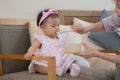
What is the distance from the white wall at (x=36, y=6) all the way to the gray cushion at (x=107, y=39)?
0.30m

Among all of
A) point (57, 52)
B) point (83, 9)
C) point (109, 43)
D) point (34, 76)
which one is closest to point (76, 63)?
point (57, 52)

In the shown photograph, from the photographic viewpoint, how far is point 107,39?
94.7 inches

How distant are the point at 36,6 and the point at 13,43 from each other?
1.58 feet

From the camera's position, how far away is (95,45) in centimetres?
244

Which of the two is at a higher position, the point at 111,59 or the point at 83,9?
the point at 83,9

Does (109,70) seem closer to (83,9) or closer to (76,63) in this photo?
(76,63)

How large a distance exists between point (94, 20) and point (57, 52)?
40.8 inches

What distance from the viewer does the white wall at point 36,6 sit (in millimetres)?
2221

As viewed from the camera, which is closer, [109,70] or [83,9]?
[109,70]

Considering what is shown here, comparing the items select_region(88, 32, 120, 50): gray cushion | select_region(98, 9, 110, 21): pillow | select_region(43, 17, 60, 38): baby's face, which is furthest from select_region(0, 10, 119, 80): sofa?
select_region(98, 9, 110, 21): pillow

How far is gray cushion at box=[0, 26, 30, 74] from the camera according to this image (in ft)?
6.59

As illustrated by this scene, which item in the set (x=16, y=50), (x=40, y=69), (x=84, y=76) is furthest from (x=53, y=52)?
(x=16, y=50)

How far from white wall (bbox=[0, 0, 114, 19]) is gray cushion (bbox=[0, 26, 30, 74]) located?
181mm

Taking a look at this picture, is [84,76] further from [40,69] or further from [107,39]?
[107,39]
